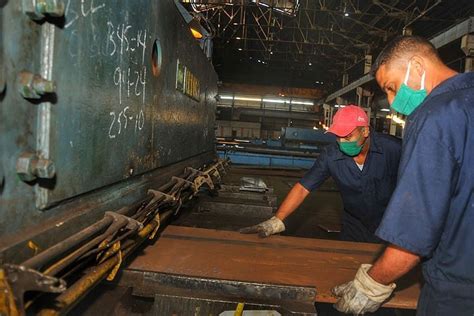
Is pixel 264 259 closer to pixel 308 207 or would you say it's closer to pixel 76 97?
pixel 76 97

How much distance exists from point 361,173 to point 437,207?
5.08 feet

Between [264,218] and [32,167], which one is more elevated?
[32,167]

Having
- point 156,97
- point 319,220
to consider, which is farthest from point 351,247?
point 319,220

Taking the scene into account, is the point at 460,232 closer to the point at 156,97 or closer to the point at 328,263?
the point at 328,263

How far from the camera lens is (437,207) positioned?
1.24m

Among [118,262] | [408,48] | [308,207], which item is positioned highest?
[408,48]

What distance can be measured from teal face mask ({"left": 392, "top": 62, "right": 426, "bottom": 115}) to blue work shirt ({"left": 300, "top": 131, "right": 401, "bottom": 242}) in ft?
3.94

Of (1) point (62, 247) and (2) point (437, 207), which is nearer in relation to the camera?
(1) point (62, 247)

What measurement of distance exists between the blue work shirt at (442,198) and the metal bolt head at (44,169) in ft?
3.73

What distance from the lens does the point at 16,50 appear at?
0.90 m

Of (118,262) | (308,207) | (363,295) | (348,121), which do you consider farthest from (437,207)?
(308,207)

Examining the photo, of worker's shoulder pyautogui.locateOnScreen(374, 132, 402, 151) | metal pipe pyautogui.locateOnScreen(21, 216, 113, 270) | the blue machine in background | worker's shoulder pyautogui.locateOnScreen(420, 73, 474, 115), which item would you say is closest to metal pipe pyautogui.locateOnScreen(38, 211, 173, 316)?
metal pipe pyautogui.locateOnScreen(21, 216, 113, 270)

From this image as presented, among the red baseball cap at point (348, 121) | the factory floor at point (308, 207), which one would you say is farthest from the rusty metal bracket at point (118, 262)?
the factory floor at point (308, 207)

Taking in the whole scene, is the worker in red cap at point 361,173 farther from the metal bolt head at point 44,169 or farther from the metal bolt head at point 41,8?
the metal bolt head at point 41,8
